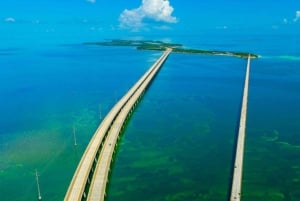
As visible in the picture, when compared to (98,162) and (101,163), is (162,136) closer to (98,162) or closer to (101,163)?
(98,162)

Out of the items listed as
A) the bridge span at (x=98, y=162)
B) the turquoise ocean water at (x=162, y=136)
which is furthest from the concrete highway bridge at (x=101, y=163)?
the turquoise ocean water at (x=162, y=136)

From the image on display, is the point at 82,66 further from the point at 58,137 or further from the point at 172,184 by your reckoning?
the point at 172,184

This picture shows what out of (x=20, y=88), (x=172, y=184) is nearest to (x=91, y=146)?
(x=172, y=184)

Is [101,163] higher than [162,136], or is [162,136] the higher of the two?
[162,136]

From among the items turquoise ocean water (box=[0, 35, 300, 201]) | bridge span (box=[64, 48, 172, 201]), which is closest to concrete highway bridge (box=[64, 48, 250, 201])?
bridge span (box=[64, 48, 172, 201])

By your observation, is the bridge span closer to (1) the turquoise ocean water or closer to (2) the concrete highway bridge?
(2) the concrete highway bridge

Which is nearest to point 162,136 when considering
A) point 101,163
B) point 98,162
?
point 98,162
